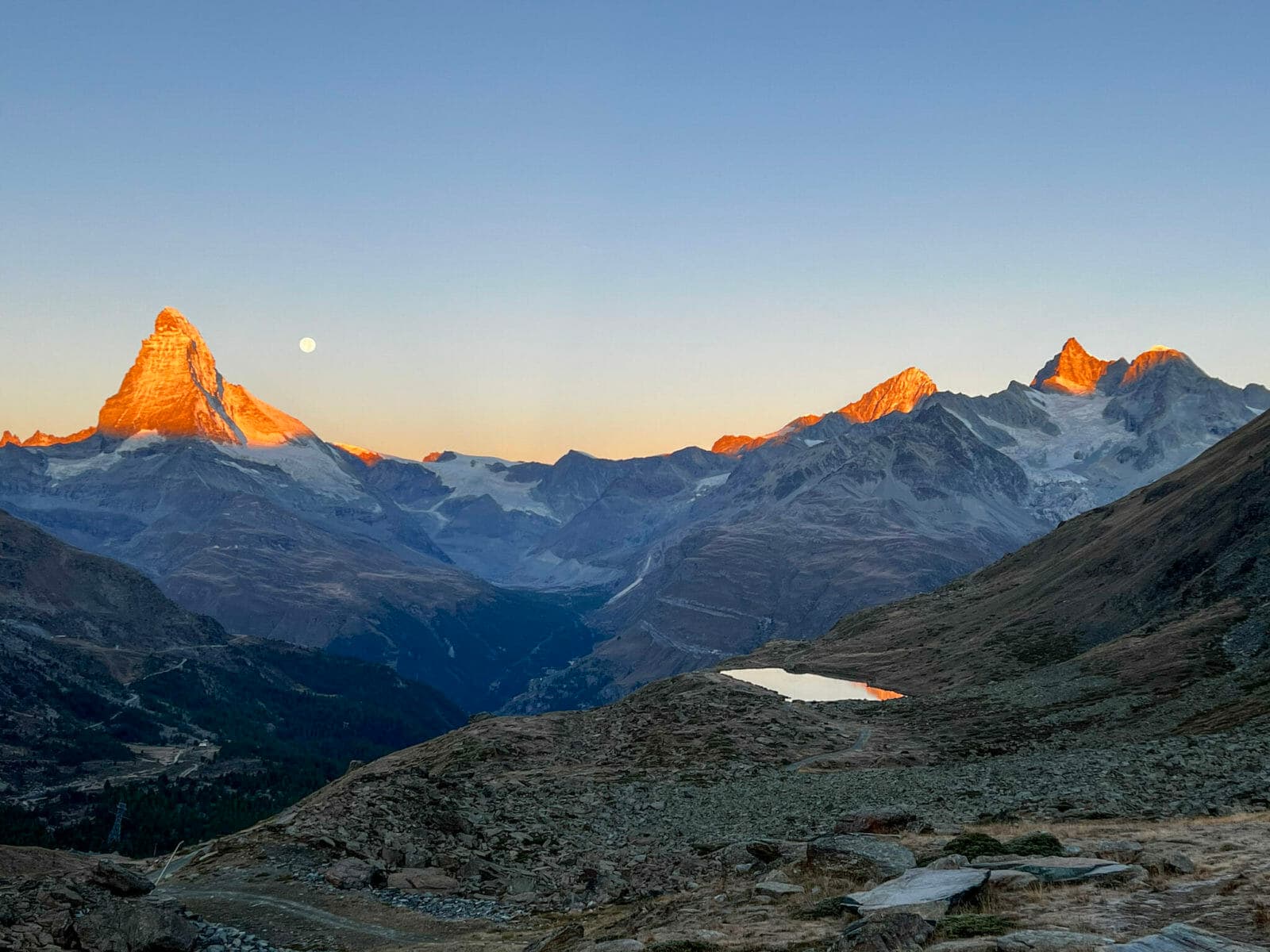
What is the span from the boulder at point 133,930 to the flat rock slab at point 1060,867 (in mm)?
27015

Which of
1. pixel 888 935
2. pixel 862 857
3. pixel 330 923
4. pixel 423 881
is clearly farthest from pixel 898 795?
pixel 888 935

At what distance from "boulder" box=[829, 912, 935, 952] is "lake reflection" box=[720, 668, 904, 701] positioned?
8379 cm

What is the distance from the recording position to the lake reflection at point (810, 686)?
376 feet

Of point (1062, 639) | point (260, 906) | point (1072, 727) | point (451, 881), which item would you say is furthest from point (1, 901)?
point (1062, 639)

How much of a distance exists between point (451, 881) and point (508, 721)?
4776cm

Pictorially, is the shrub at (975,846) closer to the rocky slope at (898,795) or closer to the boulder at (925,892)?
the rocky slope at (898,795)

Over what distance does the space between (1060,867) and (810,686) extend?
96.9 meters

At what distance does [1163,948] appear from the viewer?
19859 mm

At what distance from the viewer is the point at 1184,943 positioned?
20141mm

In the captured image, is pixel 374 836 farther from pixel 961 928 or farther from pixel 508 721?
pixel 508 721

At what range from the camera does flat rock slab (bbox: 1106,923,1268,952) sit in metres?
19.8

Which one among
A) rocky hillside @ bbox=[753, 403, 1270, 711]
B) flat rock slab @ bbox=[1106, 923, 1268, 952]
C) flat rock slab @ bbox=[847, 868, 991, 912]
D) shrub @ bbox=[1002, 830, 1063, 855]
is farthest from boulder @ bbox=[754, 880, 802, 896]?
rocky hillside @ bbox=[753, 403, 1270, 711]

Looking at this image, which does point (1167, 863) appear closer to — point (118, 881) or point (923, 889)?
point (923, 889)

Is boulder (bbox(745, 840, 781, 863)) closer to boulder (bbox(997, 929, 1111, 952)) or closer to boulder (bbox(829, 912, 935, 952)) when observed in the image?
boulder (bbox(829, 912, 935, 952))
